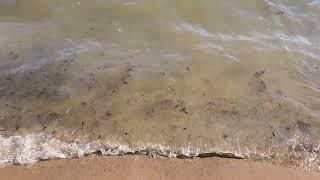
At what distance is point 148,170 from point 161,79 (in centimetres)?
119

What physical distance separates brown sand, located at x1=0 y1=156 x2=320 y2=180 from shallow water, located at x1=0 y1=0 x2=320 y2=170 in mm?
94

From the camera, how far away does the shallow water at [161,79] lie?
410 cm

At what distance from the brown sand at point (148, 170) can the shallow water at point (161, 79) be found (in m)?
0.09

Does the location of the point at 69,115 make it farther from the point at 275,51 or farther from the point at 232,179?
the point at 275,51

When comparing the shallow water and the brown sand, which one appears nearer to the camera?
the brown sand

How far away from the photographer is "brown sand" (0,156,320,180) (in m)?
3.74

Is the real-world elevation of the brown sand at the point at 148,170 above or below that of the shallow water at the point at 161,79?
below

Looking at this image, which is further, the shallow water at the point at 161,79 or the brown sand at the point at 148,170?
the shallow water at the point at 161,79

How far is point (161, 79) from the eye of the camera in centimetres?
475

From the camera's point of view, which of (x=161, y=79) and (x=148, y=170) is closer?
(x=148, y=170)

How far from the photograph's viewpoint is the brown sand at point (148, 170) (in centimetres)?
374

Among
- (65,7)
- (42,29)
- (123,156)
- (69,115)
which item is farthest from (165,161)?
(65,7)

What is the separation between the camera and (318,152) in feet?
13.4

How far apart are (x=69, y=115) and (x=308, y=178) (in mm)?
2082
